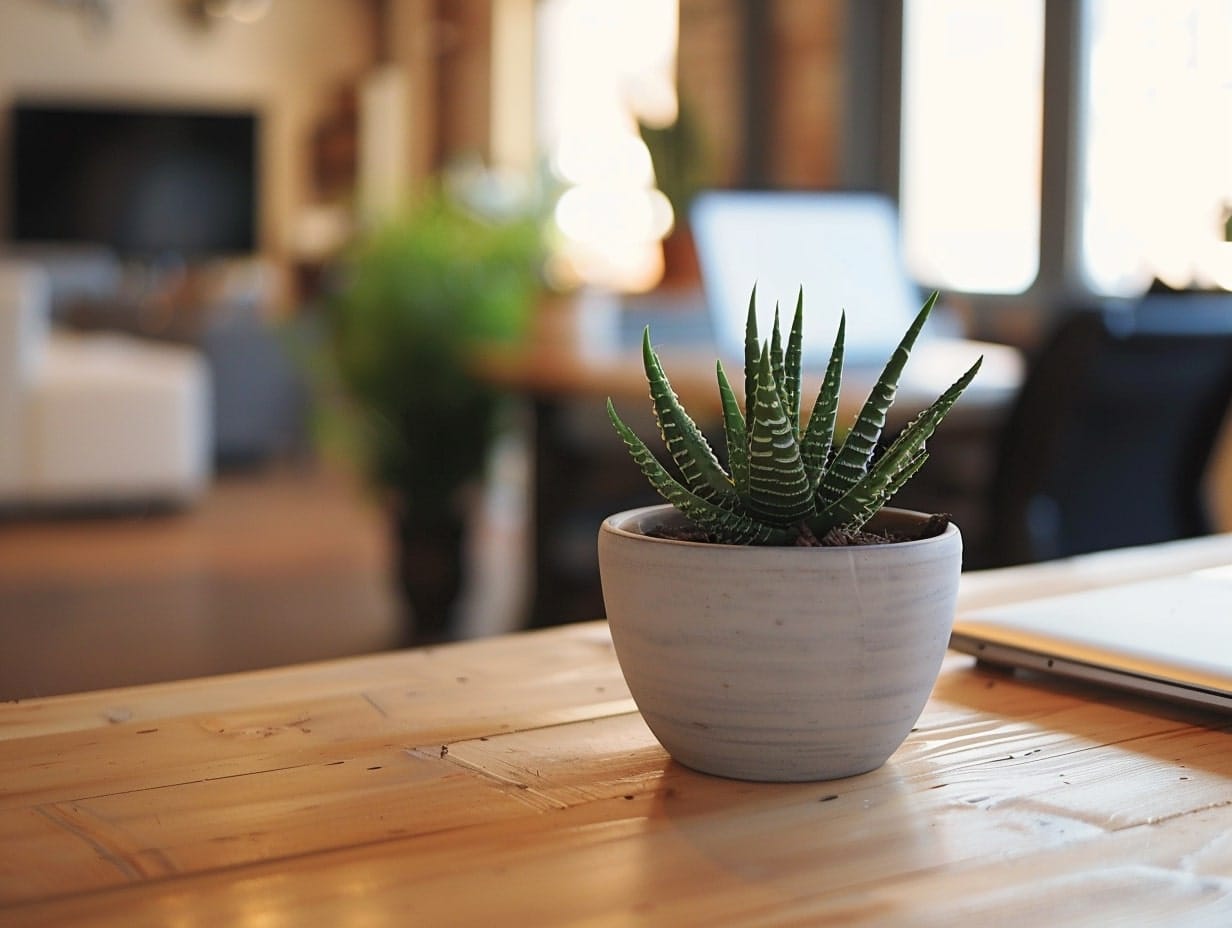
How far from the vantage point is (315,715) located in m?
0.69

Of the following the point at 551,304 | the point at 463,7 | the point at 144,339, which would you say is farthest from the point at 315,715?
the point at 463,7

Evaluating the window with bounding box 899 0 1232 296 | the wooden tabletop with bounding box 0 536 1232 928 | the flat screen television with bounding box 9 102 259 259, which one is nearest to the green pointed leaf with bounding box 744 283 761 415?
the wooden tabletop with bounding box 0 536 1232 928

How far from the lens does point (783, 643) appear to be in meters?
0.56

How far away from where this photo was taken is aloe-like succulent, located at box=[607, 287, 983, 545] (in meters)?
0.58

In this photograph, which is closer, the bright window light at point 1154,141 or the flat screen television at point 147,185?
the bright window light at point 1154,141

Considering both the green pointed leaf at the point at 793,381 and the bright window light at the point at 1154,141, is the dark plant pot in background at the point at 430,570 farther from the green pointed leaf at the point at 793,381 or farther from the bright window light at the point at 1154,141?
the green pointed leaf at the point at 793,381

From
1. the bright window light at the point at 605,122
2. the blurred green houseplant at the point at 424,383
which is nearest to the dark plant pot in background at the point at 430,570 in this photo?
the blurred green houseplant at the point at 424,383

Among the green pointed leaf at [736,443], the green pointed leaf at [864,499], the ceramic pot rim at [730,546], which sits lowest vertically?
the ceramic pot rim at [730,546]

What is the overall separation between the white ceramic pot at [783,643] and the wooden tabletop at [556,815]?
17 mm

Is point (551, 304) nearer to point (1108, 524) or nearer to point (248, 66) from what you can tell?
point (1108, 524)

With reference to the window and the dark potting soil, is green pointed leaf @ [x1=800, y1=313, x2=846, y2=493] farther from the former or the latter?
the window

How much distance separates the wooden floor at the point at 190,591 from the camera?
3.18 meters

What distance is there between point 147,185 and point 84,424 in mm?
5673

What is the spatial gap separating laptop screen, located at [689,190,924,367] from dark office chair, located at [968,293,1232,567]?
0.52 metres
